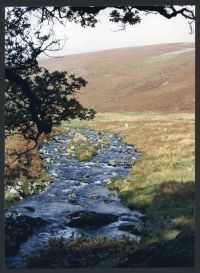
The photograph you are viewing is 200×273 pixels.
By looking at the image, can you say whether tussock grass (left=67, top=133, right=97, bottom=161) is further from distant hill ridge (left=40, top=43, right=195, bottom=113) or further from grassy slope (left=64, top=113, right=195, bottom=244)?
distant hill ridge (left=40, top=43, right=195, bottom=113)

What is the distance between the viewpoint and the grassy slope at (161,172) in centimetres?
1148

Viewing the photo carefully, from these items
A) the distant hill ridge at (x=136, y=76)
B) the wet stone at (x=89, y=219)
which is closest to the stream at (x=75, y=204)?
the wet stone at (x=89, y=219)

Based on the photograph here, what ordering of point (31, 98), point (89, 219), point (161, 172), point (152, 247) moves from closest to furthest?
point (152, 247), point (31, 98), point (89, 219), point (161, 172)

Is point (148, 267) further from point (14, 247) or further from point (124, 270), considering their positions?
point (14, 247)

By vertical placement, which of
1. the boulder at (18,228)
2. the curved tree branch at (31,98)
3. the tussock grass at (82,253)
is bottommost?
the tussock grass at (82,253)

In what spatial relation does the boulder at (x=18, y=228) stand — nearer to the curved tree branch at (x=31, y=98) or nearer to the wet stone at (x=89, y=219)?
the wet stone at (x=89, y=219)

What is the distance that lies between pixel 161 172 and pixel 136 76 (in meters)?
2.44

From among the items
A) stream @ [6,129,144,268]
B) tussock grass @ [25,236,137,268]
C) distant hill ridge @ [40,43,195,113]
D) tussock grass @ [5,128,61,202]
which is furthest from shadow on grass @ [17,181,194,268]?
distant hill ridge @ [40,43,195,113]

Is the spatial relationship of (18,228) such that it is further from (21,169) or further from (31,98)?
(31,98)

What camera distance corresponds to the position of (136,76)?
12.8 m

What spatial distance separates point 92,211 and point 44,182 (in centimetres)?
128

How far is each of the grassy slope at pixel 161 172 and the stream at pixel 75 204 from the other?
0.28 m

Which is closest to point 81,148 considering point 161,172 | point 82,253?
point 161,172

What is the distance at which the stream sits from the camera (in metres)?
11.7
